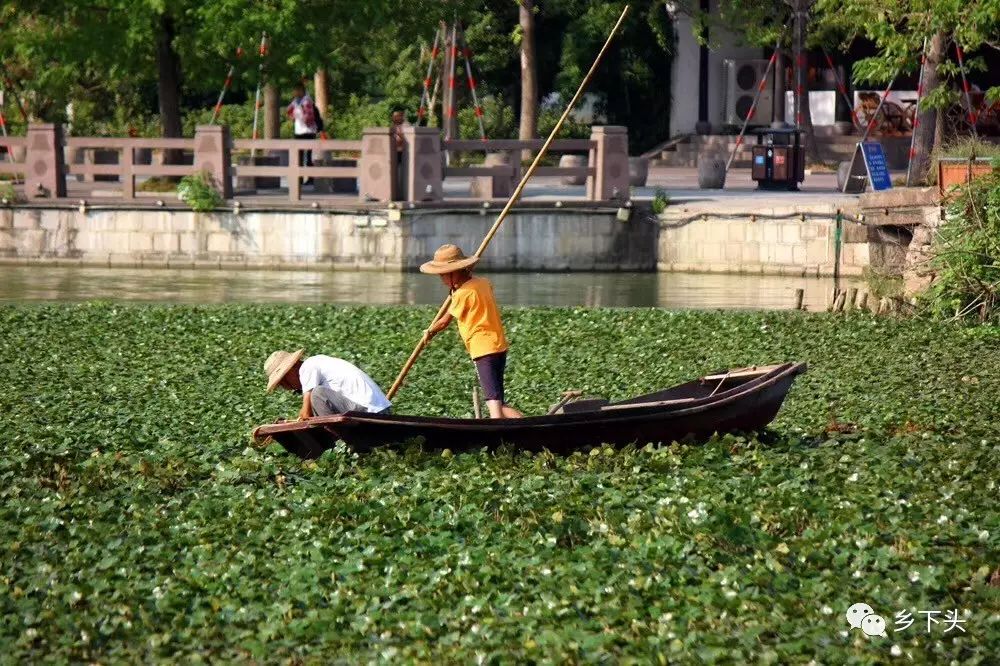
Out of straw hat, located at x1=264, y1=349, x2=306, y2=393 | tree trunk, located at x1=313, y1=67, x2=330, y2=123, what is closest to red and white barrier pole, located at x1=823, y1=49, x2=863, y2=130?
tree trunk, located at x1=313, y1=67, x2=330, y2=123

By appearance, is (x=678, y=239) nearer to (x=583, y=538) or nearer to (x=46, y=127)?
(x=46, y=127)

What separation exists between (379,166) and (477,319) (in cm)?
1791

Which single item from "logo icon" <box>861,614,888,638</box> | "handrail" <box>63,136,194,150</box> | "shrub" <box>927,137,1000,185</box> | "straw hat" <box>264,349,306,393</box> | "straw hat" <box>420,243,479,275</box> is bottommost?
"logo icon" <box>861,614,888,638</box>

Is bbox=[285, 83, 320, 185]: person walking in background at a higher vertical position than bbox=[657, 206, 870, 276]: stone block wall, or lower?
higher

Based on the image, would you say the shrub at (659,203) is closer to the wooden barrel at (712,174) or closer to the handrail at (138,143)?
the wooden barrel at (712,174)

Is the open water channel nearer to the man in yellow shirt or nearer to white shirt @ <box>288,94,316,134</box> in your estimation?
white shirt @ <box>288,94,316,134</box>

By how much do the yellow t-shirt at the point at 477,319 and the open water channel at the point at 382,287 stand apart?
1260 cm

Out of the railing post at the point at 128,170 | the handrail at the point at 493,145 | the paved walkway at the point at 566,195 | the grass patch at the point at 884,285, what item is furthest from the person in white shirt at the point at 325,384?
the railing post at the point at 128,170

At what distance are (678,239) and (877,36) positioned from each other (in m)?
4.97

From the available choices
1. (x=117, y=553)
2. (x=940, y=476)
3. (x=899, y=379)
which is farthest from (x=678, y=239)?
(x=117, y=553)

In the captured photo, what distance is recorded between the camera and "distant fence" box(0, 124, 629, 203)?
31.0m

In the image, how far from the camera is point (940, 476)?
38.4 feet

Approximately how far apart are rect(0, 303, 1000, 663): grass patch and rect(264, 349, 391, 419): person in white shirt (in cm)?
38

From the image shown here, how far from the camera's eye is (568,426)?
1234 cm
